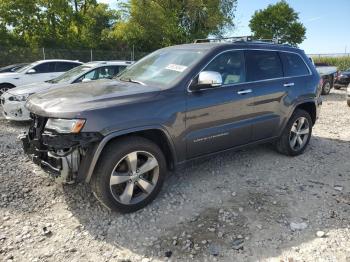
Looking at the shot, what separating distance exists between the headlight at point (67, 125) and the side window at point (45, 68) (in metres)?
8.12

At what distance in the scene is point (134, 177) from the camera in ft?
12.6

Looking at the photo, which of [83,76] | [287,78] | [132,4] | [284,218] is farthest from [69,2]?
[284,218]

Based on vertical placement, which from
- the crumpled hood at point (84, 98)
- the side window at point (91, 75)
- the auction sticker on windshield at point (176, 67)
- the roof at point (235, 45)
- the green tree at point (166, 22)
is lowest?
the side window at point (91, 75)

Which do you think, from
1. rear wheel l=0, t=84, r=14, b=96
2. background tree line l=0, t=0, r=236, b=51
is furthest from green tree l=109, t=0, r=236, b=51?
rear wheel l=0, t=84, r=14, b=96

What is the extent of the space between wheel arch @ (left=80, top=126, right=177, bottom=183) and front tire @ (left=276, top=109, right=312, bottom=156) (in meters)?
2.30

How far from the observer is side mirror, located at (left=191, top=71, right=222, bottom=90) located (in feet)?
13.3

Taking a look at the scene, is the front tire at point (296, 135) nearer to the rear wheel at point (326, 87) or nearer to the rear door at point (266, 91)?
the rear door at point (266, 91)

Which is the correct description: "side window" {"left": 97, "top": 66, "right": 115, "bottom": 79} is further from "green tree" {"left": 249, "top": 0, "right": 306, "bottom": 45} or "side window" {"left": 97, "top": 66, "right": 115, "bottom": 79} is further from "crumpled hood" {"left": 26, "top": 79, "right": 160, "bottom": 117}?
"green tree" {"left": 249, "top": 0, "right": 306, "bottom": 45}

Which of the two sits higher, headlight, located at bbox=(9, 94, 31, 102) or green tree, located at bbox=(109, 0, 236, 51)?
green tree, located at bbox=(109, 0, 236, 51)

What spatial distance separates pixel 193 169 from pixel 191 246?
1.88 metres

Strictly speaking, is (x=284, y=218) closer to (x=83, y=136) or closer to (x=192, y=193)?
(x=192, y=193)

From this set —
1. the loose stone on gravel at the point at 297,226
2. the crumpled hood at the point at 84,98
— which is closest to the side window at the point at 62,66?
the crumpled hood at the point at 84,98

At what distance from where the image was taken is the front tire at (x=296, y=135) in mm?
5609

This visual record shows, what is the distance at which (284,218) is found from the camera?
387cm
